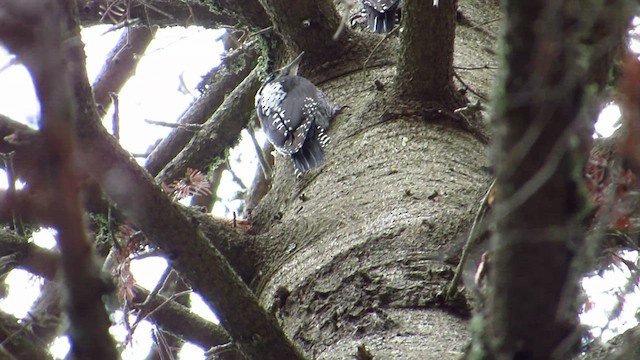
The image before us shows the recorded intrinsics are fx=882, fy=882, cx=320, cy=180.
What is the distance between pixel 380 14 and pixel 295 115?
2.14 ft

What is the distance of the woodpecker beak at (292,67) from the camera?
3.36 metres

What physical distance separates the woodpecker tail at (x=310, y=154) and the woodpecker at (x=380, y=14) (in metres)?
0.61

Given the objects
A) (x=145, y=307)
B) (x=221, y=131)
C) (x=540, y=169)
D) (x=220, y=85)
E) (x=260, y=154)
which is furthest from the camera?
(x=220, y=85)

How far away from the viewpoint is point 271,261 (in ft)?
8.14

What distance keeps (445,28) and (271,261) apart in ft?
2.81

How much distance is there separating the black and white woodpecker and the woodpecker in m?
0.47

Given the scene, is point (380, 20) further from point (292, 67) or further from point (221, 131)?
point (221, 131)

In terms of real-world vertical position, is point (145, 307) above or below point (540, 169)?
above

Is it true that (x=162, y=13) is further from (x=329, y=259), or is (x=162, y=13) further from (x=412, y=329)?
(x=412, y=329)

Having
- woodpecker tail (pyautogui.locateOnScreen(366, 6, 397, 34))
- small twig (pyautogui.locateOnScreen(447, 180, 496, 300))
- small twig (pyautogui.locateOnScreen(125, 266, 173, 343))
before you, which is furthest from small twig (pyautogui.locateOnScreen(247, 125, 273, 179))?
small twig (pyautogui.locateOnScreen(447, 180, 496, 300))

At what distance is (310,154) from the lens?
349 centimetres

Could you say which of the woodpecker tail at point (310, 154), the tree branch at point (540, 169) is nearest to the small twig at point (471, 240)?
the tree branch at point (540, 169)

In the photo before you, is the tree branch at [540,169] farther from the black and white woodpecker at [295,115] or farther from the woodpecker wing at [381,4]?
the woodpecker wing at [381,4]

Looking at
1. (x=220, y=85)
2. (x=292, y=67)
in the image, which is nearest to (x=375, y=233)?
(x=292, y=67)
